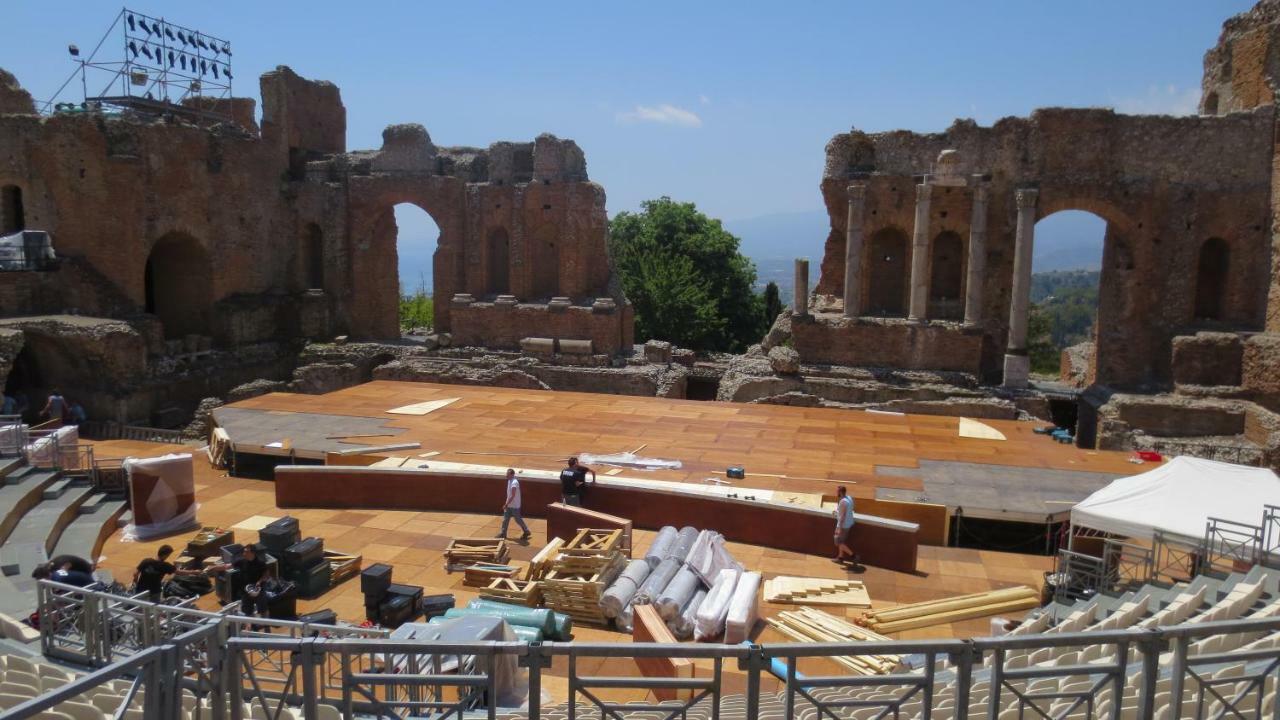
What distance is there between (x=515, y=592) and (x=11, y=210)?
27.5 meters

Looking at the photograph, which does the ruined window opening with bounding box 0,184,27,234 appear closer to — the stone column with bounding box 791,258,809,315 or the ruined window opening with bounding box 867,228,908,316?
the stone column with bounding box 791,258,809,315

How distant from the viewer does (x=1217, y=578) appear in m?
10.1

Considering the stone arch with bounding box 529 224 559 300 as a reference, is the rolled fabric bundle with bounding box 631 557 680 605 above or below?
below

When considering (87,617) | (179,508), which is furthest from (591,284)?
(87,617)

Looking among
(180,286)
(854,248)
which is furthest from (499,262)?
(854,248)

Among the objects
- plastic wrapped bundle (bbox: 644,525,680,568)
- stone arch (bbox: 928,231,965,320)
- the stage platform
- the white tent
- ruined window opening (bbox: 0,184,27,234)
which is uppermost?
ruined window opening (bbox: 0,184,27,234)

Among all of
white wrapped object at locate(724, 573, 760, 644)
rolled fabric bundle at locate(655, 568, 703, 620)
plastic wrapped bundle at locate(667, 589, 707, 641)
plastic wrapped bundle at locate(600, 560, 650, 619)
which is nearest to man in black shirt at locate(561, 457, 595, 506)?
plastic wrapped bundle at locate(600, 560, 650, 619)

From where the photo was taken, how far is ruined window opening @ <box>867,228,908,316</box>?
99.9 feet

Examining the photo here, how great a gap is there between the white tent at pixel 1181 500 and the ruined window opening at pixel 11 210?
31591 millimetres

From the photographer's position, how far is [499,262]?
1361 inches

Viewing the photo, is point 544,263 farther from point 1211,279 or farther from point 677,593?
point 677,593

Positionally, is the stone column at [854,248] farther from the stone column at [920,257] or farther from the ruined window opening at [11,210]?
the ruined window opening at [11,210]

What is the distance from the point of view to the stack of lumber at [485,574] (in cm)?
1228

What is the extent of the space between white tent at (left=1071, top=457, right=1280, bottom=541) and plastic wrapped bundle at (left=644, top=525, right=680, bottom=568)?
5484mm
